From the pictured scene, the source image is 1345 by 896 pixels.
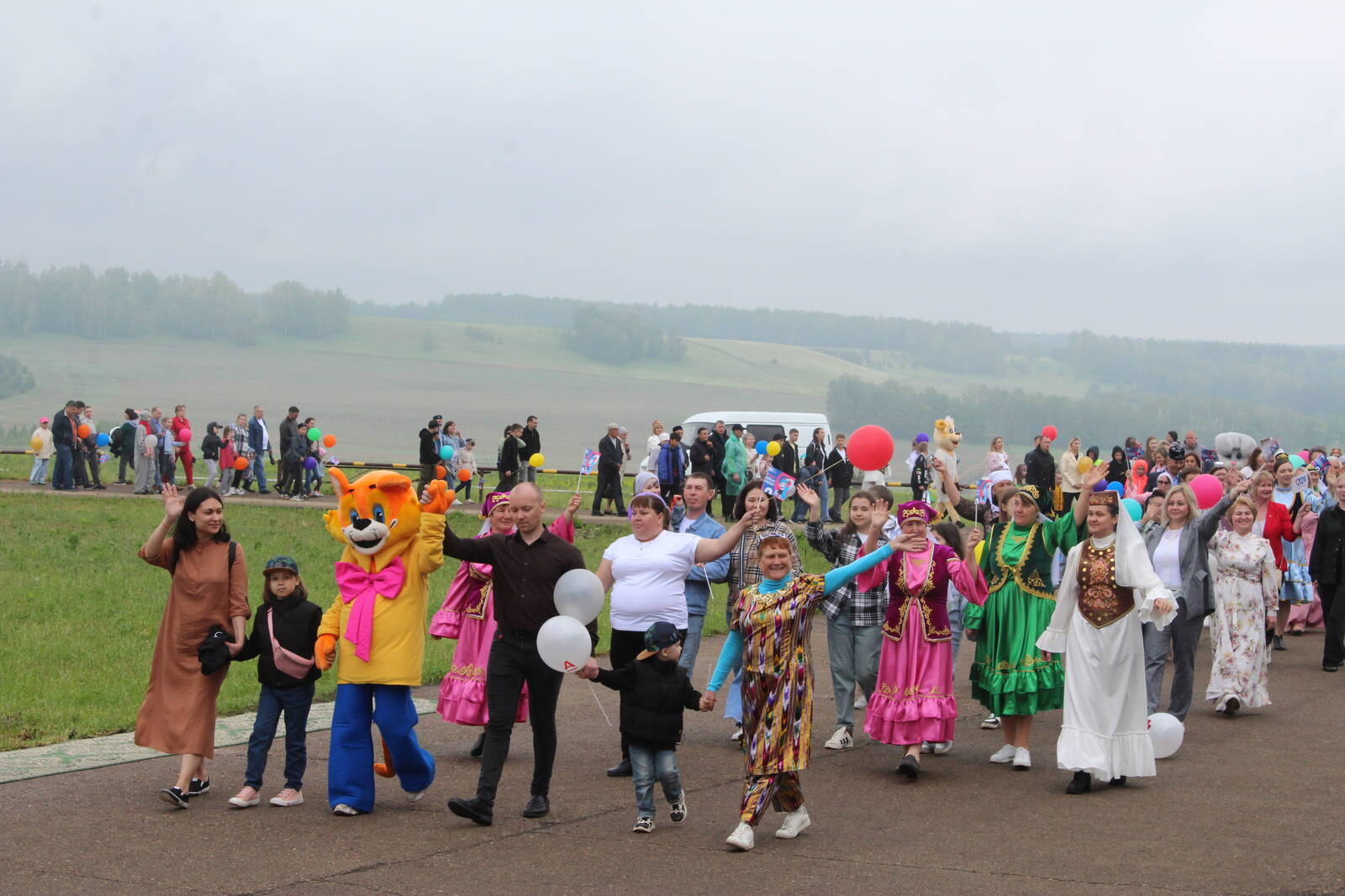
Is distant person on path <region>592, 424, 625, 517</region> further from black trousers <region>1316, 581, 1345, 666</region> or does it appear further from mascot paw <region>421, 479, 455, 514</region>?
mascot paw <region>421, 479, 455, 514</region>

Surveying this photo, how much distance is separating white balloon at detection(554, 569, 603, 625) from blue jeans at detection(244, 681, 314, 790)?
5.27 feet

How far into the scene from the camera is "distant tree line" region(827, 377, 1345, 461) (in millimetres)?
74438

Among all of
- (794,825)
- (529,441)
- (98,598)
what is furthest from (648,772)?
(529,441)

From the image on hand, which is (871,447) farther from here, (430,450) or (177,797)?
(430,450)

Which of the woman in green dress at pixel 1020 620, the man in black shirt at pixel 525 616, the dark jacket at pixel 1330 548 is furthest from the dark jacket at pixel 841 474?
the man in black shirt at pixel 525 616

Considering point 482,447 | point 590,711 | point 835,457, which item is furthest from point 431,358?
point 590,711

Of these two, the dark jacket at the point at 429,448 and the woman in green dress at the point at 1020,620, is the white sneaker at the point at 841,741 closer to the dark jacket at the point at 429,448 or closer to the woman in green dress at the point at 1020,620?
the woman in green dress at the point at 1020,620

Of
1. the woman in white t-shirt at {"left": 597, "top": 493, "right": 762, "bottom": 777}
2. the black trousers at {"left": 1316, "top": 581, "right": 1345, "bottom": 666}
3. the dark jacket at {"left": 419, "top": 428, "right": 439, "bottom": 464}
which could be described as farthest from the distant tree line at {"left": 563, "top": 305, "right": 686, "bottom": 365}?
the woman in white t-shirt at {"left": 597, "top": 493, "right": 762, "bottom": 777}

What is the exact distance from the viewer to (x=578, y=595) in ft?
23.0

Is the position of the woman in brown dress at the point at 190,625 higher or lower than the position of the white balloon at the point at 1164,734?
higher

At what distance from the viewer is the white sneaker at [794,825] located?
6.81 meters

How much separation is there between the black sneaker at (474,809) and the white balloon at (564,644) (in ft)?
2.62

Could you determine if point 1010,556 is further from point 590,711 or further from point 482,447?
point 482,447

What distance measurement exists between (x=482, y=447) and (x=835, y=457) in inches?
2248
